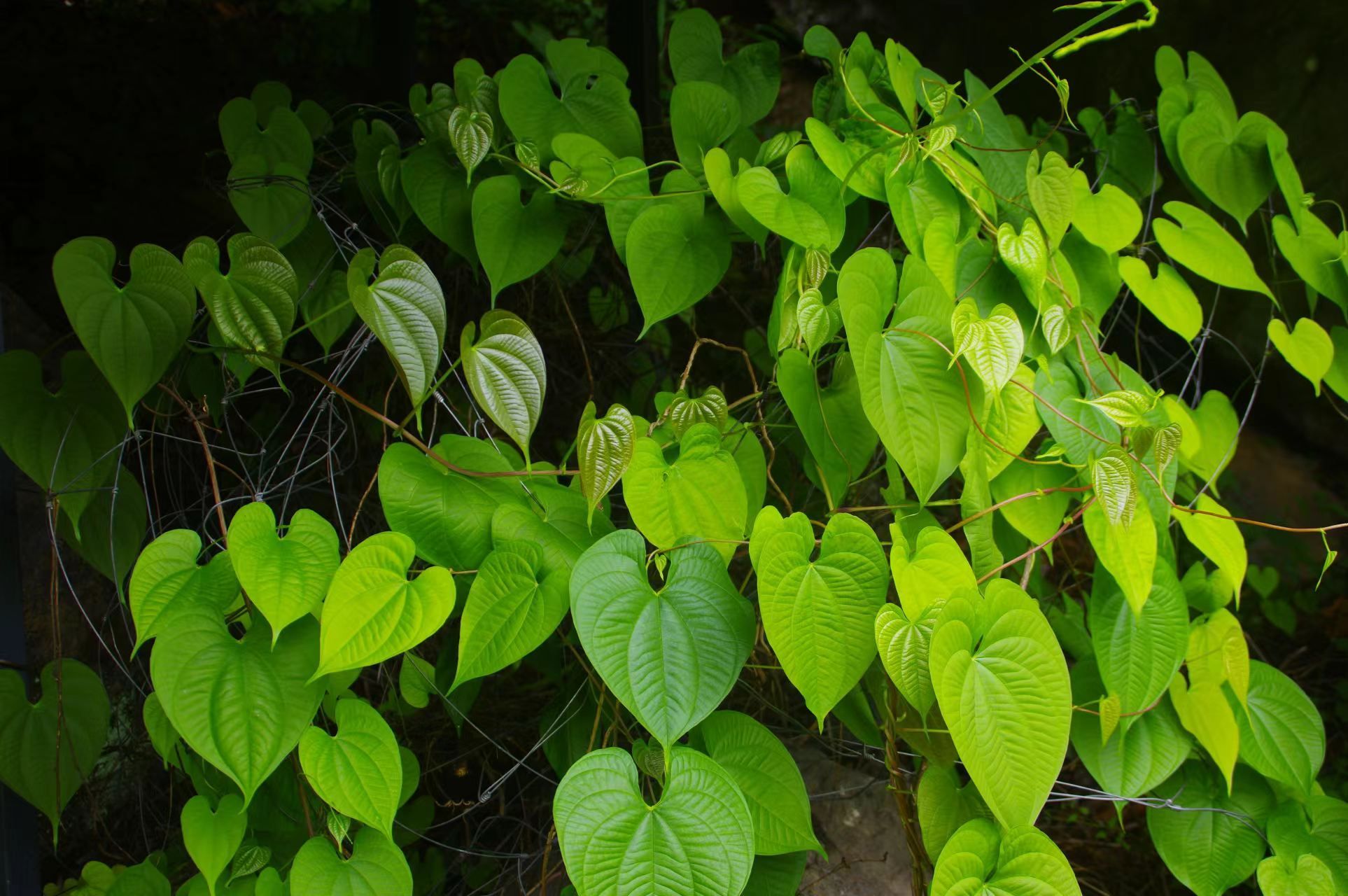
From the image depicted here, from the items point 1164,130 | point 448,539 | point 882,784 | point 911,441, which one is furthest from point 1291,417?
point 448,539

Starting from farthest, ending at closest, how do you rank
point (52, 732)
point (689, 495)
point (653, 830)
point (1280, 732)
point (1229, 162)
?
1. point (1229, 162)
2. point (1280, 732)
3. point (52, 732)
4. point (689, 495)
5. point (653, 830)

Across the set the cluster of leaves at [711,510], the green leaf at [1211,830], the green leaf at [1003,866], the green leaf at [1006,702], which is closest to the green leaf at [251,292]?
the cluster of leaves at [711,510]

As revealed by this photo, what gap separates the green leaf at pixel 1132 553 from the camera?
2.84 feet

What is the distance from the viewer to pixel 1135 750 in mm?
999

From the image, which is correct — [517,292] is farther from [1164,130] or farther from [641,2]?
[1164,130]

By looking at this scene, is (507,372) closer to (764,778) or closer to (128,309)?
(128,309)

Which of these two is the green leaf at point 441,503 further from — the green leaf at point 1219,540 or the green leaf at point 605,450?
the green leaf at point 1219,540

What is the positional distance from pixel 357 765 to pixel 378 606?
0.53 ft

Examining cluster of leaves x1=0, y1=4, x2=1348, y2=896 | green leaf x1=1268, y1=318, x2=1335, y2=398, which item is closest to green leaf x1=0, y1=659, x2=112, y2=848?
cluster of leaves x1=0, y1=4, x2=1348, y2=896

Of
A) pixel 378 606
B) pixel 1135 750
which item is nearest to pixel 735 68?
pixel 378 606

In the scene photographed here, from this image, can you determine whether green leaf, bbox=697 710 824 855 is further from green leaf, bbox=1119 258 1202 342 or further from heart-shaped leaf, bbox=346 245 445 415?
green leaf, bbox=1119 258 1202 342

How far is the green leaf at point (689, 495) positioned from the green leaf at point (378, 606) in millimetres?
169

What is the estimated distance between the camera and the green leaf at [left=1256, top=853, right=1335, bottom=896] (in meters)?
0.97

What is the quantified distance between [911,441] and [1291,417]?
190cm
